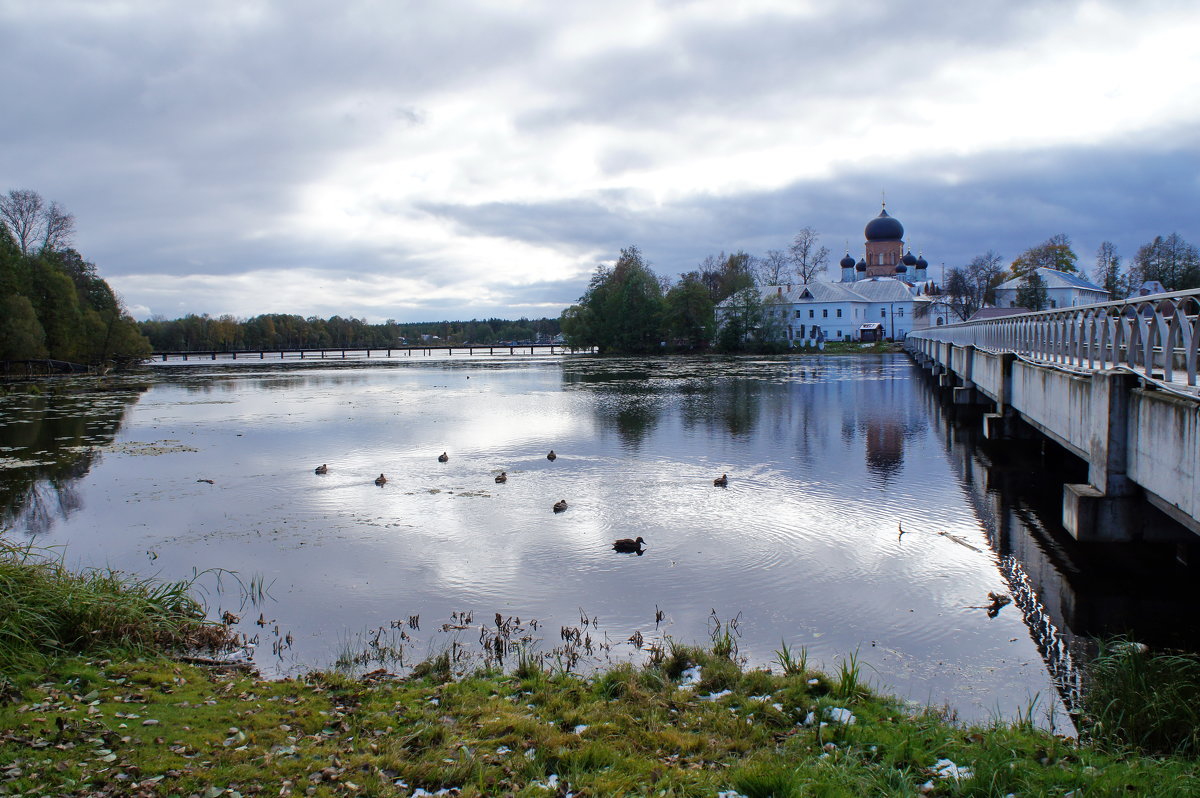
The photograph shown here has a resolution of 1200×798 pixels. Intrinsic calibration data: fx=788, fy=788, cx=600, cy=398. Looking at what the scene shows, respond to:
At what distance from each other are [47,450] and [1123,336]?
99.6 feet

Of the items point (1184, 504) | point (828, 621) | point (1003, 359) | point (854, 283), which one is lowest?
point (828, 621)

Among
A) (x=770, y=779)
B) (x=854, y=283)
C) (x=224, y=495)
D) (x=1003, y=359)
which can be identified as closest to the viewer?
(x=770, y=779)

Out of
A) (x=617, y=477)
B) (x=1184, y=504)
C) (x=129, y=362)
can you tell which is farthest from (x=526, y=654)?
(x=129, y=362)

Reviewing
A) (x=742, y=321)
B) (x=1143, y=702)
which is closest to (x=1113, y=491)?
(x=1143, y=702)

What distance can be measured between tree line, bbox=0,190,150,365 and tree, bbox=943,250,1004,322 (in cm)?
11663

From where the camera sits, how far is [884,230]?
140125 mm

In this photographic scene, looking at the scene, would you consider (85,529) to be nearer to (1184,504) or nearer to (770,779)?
(770,779)

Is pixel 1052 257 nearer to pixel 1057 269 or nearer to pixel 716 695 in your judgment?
pixel 1057 269

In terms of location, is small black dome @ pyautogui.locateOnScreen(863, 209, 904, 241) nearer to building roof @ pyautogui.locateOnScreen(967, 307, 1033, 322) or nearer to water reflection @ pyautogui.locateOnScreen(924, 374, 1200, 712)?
building roof @ pyautogui.locateOnScreen(967, 307, 1033, 322)

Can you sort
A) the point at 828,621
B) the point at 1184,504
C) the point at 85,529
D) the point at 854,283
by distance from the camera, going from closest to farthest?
1. the point at 1184,504
2. the point at 828,621
3. the point at 85,529
4. the point at 854,283

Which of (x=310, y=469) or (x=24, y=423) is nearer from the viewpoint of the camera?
(x=310, y=469)

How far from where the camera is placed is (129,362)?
102m

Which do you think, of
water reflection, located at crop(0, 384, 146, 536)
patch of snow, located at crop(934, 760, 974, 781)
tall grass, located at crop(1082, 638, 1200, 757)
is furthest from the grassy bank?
water reflection, located at crop(0, 384, 146, 536)

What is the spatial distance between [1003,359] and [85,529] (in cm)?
2238
